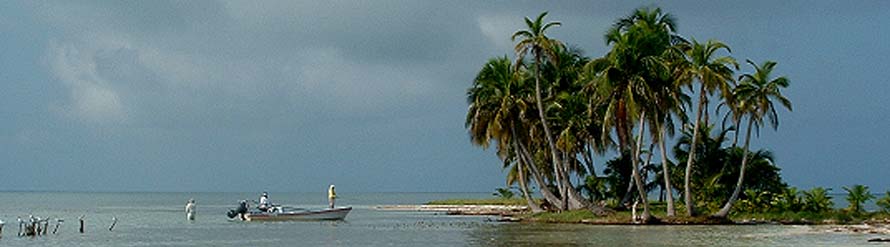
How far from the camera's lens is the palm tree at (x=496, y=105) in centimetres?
5247

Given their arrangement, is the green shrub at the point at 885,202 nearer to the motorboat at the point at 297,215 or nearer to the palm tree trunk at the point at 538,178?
the palm tree trunk at the point at 538,178

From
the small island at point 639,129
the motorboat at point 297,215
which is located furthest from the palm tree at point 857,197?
the motorboat at point 297,215

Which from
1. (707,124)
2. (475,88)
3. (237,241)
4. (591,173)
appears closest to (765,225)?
(707,124)

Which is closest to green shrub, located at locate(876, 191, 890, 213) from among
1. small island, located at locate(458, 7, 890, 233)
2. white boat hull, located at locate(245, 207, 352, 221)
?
small island, located at locate(458, 7, 890, 233)

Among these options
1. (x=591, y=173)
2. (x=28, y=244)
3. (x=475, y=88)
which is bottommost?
(x=28, y=244)

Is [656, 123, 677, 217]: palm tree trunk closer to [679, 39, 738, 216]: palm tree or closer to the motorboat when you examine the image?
[679, 39, 738, 216]: palm tree

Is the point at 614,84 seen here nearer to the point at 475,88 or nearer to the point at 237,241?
the point at 475,88

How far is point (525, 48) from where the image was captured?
48844 millimetres

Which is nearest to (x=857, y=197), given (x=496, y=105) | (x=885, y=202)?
(x=885, y=202)

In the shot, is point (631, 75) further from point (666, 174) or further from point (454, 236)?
point (454, 236)

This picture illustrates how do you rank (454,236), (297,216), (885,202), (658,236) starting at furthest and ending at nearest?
1. (297,216)
2. (885,202)
3. (454,236)
4. (658,236)

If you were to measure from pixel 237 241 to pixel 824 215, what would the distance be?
26683mm

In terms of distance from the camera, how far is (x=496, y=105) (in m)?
53.5

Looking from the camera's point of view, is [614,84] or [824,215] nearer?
[614,84]
